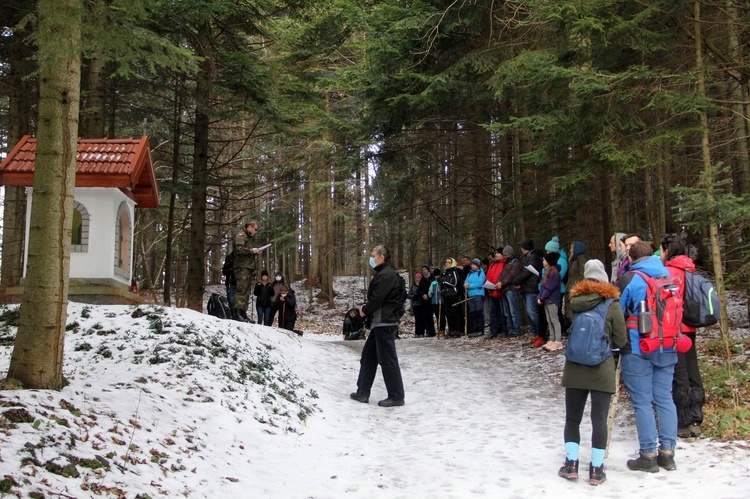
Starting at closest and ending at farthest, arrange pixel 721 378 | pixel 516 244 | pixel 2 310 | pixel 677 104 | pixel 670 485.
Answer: pixel 670 485 < pixel 721 378 < pixel 677 104 < pixel 2 310 < pixel 516 244

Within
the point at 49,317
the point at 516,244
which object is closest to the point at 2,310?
the point at 49,317

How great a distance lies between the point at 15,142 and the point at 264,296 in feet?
22.1

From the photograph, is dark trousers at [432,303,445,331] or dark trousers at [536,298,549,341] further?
dark trousers at [432,303,445,331]

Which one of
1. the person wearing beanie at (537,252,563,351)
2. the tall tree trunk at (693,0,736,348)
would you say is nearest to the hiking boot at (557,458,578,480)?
the tall tree trunk at (693,0,736,348)

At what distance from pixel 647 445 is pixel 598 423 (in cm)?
52

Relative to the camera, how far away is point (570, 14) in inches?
340

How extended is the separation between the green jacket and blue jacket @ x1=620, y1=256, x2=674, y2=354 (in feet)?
0.46

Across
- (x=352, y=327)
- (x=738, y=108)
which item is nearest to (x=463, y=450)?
(x=738, y=108)

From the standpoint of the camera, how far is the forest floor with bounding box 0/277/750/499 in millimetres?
4387

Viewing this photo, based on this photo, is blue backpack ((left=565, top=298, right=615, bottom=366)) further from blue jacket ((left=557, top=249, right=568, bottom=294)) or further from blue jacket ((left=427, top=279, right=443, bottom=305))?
blue jacket ((left=427, top=279, right=443, bottom=305))

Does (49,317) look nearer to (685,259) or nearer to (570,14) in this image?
(685,259)

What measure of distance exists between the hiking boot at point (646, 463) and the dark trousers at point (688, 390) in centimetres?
105

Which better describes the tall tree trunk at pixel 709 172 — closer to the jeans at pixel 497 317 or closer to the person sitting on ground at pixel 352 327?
the jeans at pixel 497 317

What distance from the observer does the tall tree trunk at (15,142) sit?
44.7 feet
